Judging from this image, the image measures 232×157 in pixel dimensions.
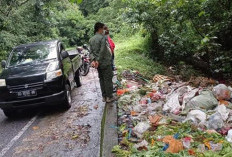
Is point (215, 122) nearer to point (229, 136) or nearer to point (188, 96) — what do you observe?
point (229, 136)

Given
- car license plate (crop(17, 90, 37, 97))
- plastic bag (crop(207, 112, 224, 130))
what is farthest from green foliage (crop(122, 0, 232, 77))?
car license plate (crop(17, 90, 37, 97))

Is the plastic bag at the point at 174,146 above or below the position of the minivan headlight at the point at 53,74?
below

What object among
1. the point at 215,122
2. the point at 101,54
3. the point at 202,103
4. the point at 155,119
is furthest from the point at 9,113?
the point at 215,122

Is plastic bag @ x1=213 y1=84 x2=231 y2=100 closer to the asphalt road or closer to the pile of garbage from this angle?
the pile of garbage

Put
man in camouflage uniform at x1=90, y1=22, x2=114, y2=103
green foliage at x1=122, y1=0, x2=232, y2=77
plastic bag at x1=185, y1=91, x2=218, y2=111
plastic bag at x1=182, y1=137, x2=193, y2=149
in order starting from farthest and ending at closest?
green foliage at x1=122, y1=0, x2=232, y2=77
man in camouflage uniform at x1=90, y1=22, x2=114, y2=103
plastic bag at x1=185, y1=91, x2=218, y2=111
plastic bag at x1=182, y1=137, x2=193, y2=149

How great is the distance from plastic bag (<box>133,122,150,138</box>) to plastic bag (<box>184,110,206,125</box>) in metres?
0.67

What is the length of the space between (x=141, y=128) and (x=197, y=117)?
97 centimetres

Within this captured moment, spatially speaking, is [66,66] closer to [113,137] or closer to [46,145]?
[46,145]

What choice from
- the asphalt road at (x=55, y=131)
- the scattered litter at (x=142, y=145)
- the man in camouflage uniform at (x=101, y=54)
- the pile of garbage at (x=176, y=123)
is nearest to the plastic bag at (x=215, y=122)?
the pile of garbage at (x=176, y=123)

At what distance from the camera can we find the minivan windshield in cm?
755

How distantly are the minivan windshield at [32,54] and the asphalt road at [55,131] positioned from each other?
1401mm

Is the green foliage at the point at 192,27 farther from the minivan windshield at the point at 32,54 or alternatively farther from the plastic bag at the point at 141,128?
the minivan windshield at the point at 32,54

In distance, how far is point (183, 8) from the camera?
8812 mm

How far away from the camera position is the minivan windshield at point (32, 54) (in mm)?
7551
